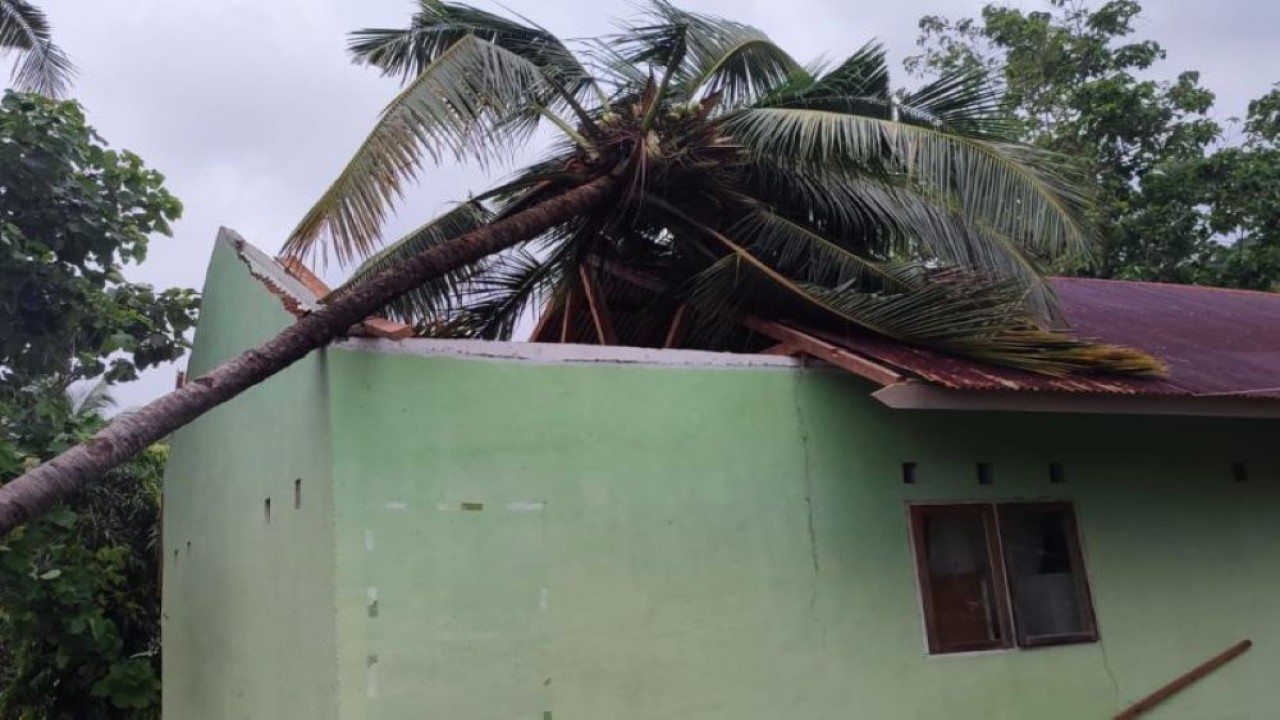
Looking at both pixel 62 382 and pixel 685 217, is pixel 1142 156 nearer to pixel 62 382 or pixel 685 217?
pixel 685 217

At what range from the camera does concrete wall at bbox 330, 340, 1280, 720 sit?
5746mm

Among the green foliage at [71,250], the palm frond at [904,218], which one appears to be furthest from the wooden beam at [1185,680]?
the green foliage at [71,250]

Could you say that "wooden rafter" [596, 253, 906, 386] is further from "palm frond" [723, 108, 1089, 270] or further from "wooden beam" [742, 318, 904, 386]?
"palm frond" [723, 108, 1089, 270]

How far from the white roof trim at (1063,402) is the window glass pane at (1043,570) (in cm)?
105

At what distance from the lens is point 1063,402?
21.7 feet

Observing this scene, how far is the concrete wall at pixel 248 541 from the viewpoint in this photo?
591 cm

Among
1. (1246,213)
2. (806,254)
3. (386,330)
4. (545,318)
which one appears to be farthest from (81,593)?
(1246,213)

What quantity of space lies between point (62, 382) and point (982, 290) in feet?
30.2

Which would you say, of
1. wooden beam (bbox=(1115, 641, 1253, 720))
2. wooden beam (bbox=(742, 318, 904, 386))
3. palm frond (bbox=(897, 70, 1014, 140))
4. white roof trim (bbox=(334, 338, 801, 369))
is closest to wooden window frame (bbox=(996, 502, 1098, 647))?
wooden beam (bbox=(1115, 641, 1253, 720))

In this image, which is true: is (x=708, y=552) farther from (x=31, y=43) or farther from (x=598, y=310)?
(x=31, y=43)

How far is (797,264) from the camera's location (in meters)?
7.91

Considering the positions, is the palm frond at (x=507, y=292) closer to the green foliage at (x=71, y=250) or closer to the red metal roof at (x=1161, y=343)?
the red metal roof at (x=1161, y=343)

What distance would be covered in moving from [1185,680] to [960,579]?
190 cm

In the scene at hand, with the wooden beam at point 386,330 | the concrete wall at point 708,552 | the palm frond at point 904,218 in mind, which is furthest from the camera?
the palm frond at point 904,218
